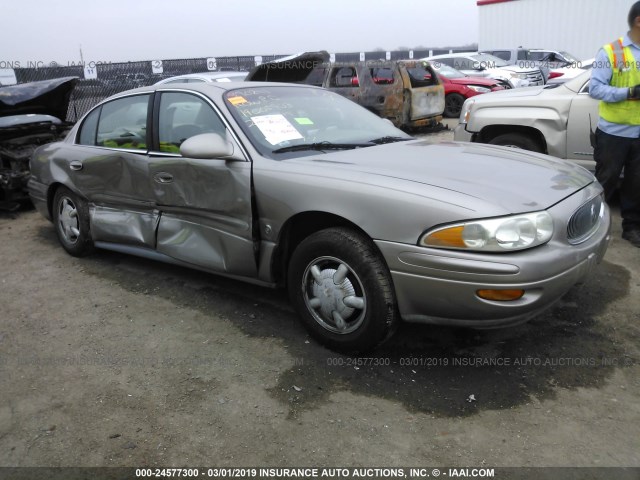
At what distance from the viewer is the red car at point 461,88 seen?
13375 millimetres

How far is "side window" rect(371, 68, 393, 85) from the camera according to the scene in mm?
10992

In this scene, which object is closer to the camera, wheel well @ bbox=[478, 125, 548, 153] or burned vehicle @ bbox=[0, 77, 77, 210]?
wheel well @ bbox=[478, 125, 548, 153]

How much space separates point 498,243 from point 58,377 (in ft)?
8.03

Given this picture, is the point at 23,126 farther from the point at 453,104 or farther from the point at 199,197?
the point at 453,104

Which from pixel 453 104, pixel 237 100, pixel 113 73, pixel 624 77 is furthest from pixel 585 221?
pixel 113 73

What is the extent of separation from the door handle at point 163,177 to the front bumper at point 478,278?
1.72m

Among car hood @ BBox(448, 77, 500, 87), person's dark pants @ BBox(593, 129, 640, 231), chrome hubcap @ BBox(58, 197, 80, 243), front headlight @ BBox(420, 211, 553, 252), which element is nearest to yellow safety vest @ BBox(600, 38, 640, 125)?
person's dark pants @ BBox(593, 129, 640, 231)

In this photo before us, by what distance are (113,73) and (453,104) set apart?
9.06m

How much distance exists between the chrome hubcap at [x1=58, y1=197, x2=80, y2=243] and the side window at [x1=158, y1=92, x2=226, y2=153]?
1.39 m

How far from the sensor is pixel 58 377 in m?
2.99

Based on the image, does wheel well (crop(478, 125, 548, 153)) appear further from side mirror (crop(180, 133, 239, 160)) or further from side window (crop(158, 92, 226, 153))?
side mirror (crop(180, 133, 239, 160))

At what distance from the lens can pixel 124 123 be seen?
426 cm

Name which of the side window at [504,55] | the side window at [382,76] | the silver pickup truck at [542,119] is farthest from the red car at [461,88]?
the silver pickup truck at [542,119]

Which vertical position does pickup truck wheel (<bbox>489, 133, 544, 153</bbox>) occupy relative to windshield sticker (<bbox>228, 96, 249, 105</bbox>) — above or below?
below
